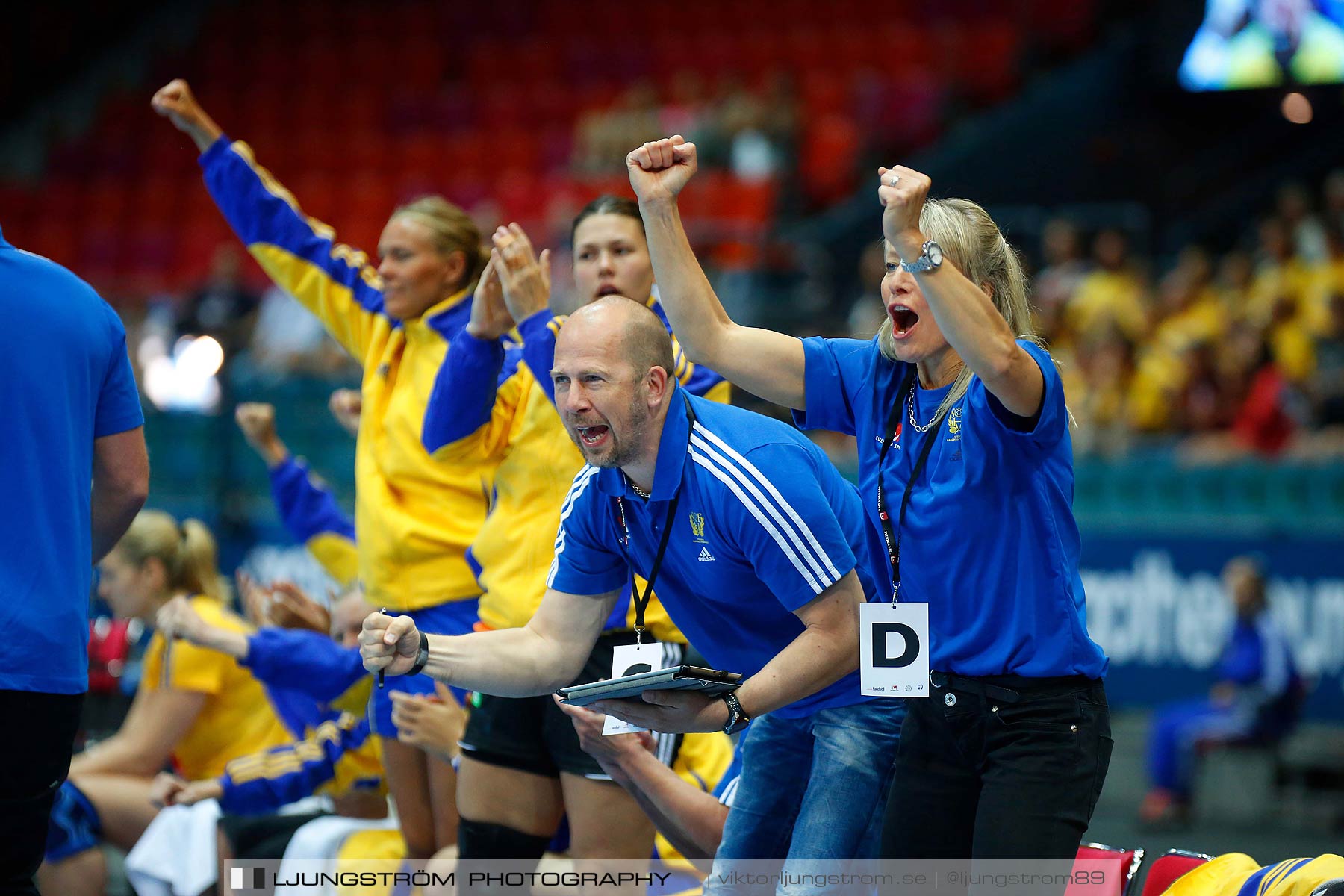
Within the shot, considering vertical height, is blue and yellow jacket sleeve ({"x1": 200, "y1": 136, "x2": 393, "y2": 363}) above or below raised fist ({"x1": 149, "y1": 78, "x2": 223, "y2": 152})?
below

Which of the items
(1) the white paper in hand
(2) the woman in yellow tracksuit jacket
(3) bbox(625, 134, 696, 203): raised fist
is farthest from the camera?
(2) the woman in yellow tracksuit jacket

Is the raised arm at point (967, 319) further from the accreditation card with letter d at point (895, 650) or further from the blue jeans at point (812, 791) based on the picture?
the blue jeans at point (812, 791)

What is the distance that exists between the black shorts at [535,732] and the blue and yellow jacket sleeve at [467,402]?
62 centimetres

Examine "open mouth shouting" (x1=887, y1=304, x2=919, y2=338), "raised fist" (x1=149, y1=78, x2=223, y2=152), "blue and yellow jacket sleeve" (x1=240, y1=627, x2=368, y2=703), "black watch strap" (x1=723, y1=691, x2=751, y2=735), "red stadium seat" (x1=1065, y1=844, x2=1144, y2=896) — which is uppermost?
"raised fist" (x1=149, y1=78, x2=223, y2=152)

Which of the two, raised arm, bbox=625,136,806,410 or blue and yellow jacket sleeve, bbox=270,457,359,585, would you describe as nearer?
raised arm, bbox=625,136,806,410

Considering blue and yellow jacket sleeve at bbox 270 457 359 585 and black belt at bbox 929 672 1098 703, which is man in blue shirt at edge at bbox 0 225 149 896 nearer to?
black belt at bbox 929 672 1098 703

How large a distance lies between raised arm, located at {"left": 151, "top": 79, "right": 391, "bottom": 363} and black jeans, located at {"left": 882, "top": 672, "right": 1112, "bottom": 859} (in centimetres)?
231

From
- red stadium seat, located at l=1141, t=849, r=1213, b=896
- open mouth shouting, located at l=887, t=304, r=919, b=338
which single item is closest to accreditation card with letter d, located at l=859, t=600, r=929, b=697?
open mouth shouting, located at l=887, t=304, r=919, b=338

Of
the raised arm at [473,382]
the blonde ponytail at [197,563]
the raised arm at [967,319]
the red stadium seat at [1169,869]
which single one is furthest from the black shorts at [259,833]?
the raised arm at [967,319]

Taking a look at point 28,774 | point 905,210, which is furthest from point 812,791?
point 28,774

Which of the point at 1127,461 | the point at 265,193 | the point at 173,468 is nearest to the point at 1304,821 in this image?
the point at 1127,461

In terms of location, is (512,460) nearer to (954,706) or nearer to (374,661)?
(374,661)

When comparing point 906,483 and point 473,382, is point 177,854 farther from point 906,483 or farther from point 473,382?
point 906,483

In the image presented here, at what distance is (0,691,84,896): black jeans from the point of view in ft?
9.36
